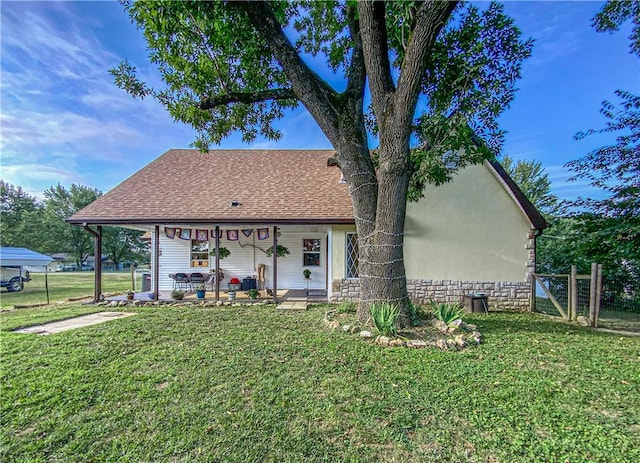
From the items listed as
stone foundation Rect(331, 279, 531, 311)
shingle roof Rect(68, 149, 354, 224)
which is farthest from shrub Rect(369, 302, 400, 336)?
shingle roof Rect(68, 149, 354, 224)

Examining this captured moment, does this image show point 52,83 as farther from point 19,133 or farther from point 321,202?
point 321,202

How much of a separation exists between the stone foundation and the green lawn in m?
3.12

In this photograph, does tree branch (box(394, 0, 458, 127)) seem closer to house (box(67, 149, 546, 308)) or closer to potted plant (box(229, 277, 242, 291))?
house (box(67, 149, 546, 308))

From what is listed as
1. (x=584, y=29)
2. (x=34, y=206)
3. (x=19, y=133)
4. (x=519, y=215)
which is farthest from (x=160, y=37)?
(x=34, y=206)

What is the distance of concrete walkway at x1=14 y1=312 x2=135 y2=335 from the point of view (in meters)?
5.89

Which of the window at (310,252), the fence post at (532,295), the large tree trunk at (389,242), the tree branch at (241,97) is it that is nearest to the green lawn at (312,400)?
the large tree trunk at (389,242)

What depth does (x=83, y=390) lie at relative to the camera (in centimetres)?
335

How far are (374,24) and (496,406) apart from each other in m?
6.15

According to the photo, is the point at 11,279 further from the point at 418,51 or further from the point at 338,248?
the point at 418,51

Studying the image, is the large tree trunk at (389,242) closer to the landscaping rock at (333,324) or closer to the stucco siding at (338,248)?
the landscaping rock at (333,324)

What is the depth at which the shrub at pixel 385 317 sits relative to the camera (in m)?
5.03

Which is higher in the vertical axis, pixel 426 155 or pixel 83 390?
pixel 426 155

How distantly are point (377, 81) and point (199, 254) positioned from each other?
9915mm

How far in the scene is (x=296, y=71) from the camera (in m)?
5.55
